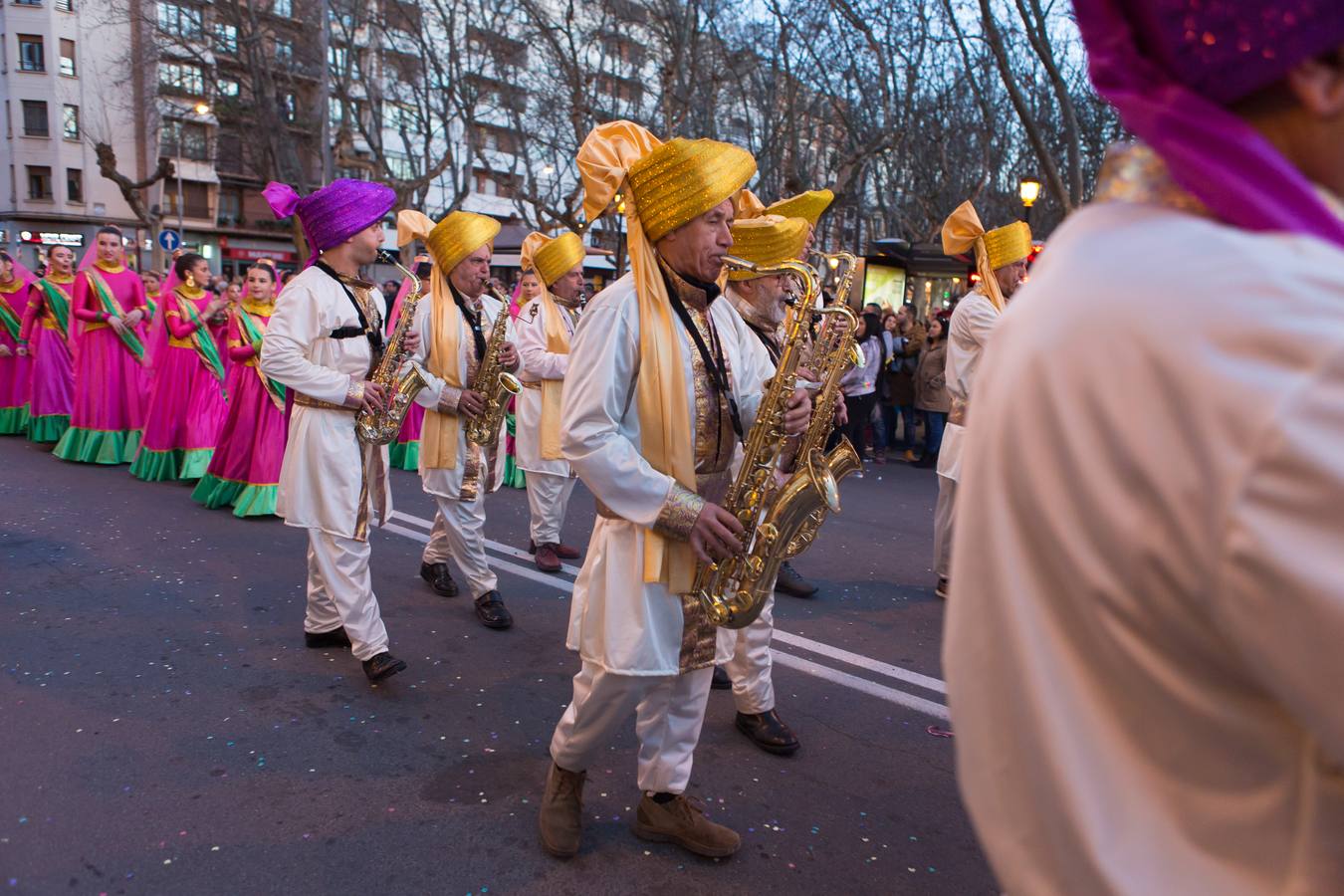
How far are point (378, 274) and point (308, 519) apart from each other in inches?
1821

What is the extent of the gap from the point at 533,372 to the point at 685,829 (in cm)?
464

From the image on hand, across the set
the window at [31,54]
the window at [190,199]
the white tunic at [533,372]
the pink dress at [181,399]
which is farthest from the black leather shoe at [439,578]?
the window at [31,54]

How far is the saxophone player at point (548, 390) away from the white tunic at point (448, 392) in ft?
1.63

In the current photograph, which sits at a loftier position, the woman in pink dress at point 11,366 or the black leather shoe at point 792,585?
the woman in pink dress at point 11,366

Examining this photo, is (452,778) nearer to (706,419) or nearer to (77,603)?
(706,419)

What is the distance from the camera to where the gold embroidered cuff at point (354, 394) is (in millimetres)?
4484

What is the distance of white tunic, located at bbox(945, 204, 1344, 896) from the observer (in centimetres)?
71

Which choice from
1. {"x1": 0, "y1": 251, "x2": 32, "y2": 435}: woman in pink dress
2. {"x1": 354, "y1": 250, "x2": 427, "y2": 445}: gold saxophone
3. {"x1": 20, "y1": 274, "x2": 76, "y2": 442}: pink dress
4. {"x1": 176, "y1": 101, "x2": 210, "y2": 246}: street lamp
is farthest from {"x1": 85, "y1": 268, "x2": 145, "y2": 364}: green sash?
{"x1": 176, "y1": 101, "x2": 210, "y2": 246}: street lamp

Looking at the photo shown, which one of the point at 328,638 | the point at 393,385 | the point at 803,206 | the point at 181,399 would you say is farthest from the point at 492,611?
the point at 181,399

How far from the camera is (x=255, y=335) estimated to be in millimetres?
8055

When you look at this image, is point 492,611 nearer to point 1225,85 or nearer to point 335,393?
point 335,393

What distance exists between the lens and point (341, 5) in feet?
81.7

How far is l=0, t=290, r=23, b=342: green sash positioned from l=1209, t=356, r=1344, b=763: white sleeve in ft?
45.1

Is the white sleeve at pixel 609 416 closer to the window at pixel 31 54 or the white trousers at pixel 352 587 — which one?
the white trousers at pixel 352 587
